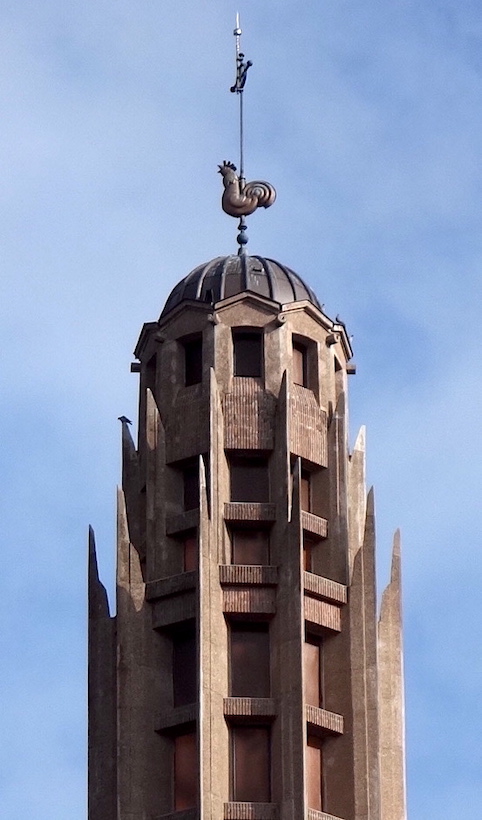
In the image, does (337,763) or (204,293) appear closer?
(337,763)

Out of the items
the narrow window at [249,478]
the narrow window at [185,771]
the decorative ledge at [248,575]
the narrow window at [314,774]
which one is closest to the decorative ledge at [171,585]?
the decorative ledge at [248,575]

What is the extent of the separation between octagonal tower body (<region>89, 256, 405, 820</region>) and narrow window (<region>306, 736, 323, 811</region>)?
7cm

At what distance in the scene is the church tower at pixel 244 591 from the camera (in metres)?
88.4

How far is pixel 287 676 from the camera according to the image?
88.9 meters

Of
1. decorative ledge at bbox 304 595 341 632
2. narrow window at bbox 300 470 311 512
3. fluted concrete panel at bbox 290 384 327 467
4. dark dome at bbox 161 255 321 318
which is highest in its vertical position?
dark dome at bbox 161 255 321 318

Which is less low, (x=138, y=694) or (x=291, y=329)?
(x=291, y=329)

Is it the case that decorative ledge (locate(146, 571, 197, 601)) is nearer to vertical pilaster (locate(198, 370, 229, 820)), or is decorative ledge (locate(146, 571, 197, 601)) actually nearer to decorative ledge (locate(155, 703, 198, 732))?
vertical pilaster (locate(198, 370, 229, 820))

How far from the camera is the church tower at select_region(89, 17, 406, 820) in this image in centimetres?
8844

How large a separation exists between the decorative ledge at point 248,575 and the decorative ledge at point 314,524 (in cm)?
183

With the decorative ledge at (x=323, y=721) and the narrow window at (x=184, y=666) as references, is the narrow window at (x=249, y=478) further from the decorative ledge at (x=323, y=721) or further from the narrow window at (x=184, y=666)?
the decorative ledge at (x=323, y=721)

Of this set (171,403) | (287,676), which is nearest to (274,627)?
(287,676)

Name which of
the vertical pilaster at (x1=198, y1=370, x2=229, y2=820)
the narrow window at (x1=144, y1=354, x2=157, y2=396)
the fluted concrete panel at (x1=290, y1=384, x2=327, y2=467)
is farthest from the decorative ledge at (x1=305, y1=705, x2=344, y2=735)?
the narrow window at (x1=144, y1=354, x2=157, y2=396)

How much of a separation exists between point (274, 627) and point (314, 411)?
7.16m

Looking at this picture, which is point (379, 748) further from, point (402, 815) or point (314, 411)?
point (314, 411)
